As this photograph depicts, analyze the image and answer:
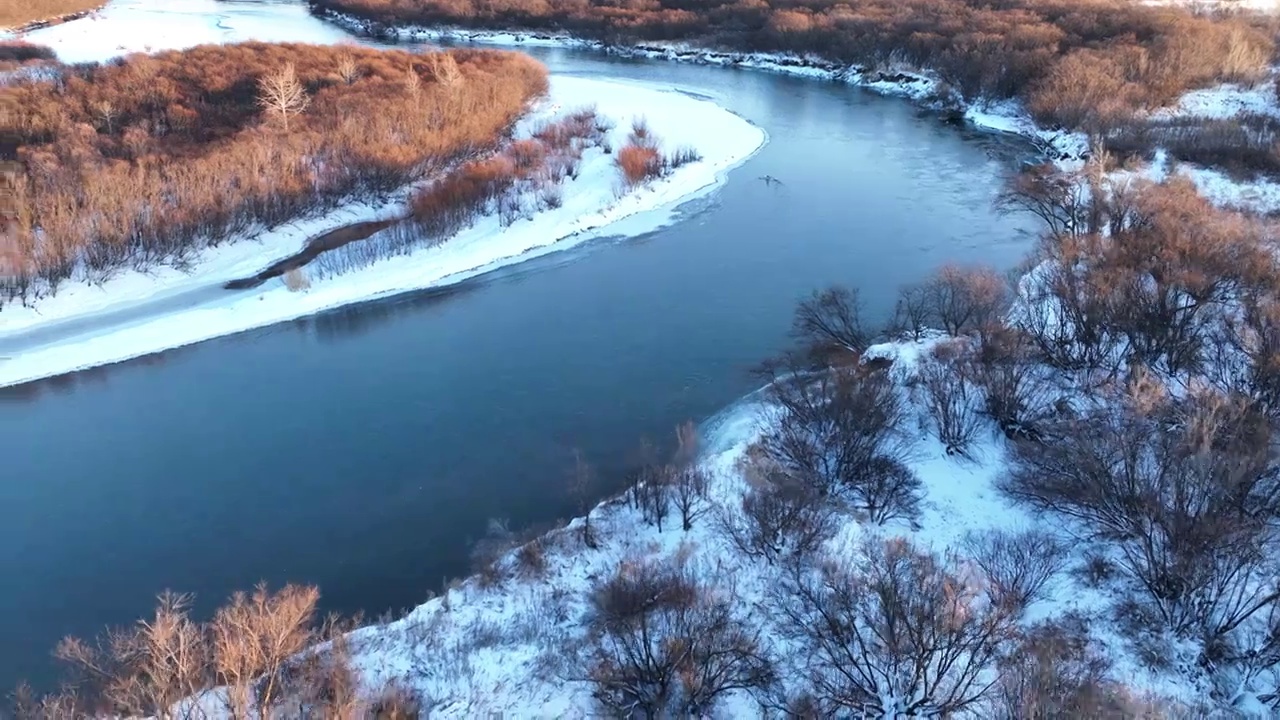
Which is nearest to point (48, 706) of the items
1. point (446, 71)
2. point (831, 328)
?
point (831, 328)

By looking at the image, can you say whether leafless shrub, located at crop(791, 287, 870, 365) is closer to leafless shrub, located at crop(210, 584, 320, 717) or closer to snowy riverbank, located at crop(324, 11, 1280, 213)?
leafless shrub, located at crop(210, 584, 320, 717)

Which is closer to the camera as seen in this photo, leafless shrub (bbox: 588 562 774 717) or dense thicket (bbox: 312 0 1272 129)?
leafless shrub (bbox: 588 562 774 717)

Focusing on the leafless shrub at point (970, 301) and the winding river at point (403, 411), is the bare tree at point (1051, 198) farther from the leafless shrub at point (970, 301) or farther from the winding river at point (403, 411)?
the leafless shrub at point (970, 301)

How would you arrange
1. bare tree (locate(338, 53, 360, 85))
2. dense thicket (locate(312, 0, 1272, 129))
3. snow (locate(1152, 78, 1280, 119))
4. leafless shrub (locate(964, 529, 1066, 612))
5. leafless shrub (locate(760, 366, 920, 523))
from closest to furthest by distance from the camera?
leafless shrub (locate(964, 529, 1066, 612)) < leafless shrub (locate(760, 366, 920, 523)) < snow (locate(1152, 78, 1280, 119)) < bare tree (locate(338, 53, 360, 85)) < dense thicket (locate(312, 0, 1272, 129))

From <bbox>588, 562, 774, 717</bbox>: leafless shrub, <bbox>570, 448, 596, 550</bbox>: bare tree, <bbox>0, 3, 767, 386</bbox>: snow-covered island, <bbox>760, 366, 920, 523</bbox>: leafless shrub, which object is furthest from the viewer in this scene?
<bbox>0, 3, 767, 386</bbox>: snow-covered island

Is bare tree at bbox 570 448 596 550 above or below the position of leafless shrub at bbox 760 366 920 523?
below

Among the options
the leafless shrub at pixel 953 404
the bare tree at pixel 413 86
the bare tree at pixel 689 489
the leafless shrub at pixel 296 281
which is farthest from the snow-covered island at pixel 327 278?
the leafless shrub at pixel 953 404

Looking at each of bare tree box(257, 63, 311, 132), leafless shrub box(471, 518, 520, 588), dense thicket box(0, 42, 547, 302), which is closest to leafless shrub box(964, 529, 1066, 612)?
leafless shrub box(471, 518, 520, 588)

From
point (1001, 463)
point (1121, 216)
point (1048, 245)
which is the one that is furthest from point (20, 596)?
point (1121, 216)
